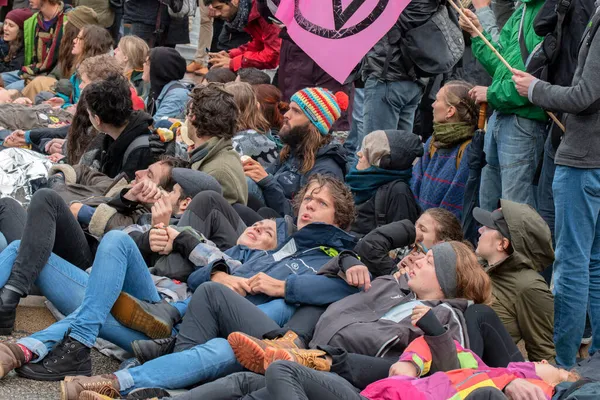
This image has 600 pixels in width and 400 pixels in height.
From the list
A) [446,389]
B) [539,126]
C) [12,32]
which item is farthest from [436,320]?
[12,32]

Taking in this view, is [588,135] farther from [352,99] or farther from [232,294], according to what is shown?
[352,99]

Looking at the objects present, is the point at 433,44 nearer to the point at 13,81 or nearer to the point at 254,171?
the point at 254,171

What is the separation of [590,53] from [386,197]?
1920 mm

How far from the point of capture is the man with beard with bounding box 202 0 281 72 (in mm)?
10602

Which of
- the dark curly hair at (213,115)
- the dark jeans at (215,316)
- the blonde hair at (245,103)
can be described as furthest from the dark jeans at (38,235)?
the blonde hair at (245,103)

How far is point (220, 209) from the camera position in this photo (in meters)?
6.48

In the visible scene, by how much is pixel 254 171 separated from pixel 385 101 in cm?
111

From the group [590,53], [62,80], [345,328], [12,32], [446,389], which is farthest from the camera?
[12,32]

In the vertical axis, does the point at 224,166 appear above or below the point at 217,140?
below

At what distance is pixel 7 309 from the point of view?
5527mm

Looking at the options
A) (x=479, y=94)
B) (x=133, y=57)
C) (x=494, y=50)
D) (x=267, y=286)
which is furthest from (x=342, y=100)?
(x=267, y=286)

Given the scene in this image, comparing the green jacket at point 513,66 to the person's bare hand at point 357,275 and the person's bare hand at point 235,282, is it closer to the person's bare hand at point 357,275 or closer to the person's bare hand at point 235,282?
the person's bare hand at point 357,275

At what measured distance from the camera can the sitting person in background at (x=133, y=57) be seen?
10.1 meters

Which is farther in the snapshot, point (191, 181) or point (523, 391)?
point (191, 181)
